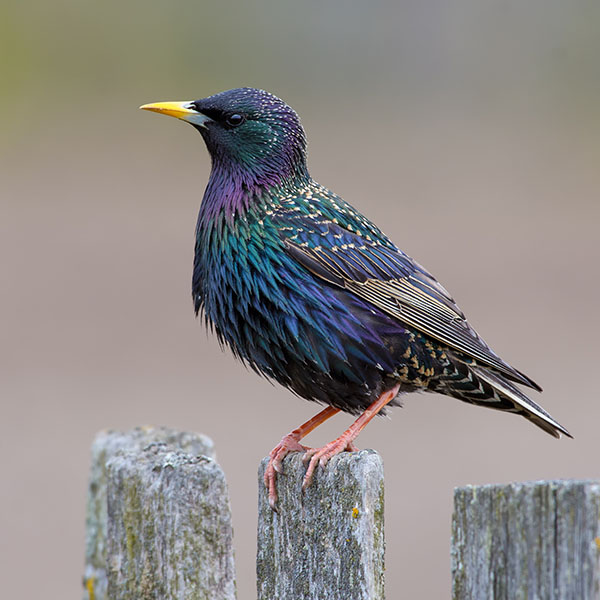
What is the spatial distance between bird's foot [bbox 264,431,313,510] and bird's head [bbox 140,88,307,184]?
38.7 inches

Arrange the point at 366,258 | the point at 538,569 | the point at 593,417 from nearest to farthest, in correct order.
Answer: the point at 538,569 → the point at 366,258 → the point at 593,417

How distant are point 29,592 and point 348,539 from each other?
452 cm

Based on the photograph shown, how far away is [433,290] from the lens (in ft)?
14.4

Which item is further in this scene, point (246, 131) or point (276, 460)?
point (246, 131)

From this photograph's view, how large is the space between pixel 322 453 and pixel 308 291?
84cm

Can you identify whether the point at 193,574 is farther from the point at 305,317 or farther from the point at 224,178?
the point at 224,178

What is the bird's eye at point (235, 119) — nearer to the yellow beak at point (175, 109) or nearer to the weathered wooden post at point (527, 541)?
the yellow beak at point (175, 109)

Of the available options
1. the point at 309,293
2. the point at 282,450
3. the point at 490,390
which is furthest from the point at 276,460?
the point at 490,390

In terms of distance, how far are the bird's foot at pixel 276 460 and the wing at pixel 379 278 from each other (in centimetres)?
58

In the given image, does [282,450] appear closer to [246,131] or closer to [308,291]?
[308,291]

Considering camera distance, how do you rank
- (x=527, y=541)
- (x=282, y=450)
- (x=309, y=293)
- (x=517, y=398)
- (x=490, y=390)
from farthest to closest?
(x=490, y=390)
(x=517, y=398)
(x=309, y=293)
(x=282, y=450)
(x=527, y=541)

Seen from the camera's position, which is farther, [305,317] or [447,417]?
[447,417]

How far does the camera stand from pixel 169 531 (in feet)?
9.85

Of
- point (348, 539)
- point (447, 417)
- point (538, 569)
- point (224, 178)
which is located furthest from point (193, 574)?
point (447, 417)
